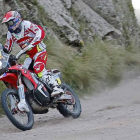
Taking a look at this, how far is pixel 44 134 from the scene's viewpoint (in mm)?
6180

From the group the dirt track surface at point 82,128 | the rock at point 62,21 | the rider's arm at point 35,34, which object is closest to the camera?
the dirt track surface at point 82,128

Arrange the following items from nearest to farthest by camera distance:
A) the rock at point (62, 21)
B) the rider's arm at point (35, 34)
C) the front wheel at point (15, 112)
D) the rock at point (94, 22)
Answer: the front wheel at point (15, 112)
the rider's arm at point (35, 34)
the rock at point (62, 21)
the rock at point (94, 22)

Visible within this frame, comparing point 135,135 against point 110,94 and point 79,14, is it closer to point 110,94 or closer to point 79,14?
point 110,94

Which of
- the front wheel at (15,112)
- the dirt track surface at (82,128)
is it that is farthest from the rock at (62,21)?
the front wheel at (15,112)

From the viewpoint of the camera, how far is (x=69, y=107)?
27.9 feet

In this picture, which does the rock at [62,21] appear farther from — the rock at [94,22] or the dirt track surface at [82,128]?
the dirt track surface at [82,128]

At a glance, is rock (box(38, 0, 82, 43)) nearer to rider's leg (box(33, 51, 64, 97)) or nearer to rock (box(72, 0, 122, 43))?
rock (box(72, 0, 122, 43))

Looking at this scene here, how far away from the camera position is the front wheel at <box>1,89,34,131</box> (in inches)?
271

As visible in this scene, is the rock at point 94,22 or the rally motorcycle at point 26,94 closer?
the rally motorcycle at point 26,94

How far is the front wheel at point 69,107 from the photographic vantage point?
8.16m

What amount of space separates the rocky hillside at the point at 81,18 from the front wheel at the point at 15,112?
408cm

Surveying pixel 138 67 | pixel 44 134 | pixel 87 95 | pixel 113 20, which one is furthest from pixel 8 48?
pixel 113 20

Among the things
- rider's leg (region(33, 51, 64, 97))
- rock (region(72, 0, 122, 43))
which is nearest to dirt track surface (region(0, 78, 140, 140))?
rider's leg (region(33, 51, 64, 97))

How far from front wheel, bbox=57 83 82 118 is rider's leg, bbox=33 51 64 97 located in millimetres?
396
